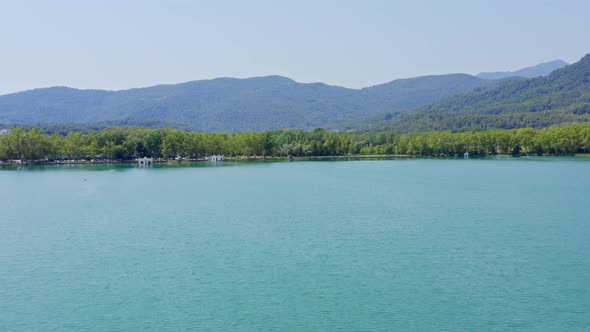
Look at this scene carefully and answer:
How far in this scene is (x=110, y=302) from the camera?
15.1 meters

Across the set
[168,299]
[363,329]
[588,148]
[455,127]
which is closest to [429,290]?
[363,329]

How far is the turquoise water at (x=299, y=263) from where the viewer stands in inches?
546

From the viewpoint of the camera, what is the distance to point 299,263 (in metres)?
18.6

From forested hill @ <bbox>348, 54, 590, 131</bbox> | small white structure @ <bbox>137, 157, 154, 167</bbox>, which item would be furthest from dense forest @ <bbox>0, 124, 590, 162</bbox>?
forested hill @ <bbox>348, 54, 590, 131</bbox>

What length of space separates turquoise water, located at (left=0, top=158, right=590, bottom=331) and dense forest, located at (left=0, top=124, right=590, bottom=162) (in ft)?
159

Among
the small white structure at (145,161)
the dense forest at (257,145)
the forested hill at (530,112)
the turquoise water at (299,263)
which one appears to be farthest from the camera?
the forested hill at (530,112)

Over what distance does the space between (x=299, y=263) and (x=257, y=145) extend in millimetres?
73226

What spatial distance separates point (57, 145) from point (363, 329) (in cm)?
7868

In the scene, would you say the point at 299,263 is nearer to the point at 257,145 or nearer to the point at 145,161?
the point at 145,161

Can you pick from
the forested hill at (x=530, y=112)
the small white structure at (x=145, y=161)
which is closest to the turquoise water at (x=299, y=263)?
the small white structure at (x=145, y=161)

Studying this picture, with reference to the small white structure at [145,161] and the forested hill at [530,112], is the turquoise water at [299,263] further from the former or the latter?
the forested hill at [530,112]

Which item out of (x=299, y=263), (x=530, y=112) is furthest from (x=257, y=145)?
(x=530, y=112)

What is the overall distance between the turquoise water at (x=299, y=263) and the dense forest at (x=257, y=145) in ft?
159

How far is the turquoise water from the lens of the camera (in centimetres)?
1388
